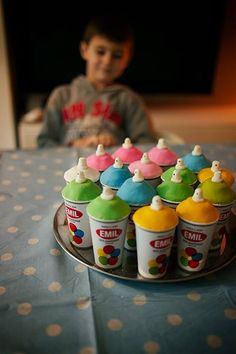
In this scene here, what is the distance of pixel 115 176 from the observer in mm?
676

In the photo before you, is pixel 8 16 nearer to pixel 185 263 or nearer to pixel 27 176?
pixel 27 176

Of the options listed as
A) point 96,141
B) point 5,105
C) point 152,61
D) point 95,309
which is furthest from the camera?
point 152,61

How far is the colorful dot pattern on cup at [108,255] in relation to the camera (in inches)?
23.1

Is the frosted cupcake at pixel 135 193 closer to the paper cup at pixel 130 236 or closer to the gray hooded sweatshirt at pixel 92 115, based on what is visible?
the paper cup at pixel 130 236

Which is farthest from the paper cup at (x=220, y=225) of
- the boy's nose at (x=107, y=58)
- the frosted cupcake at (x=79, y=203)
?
the boy's nose at (x=107, y=58)

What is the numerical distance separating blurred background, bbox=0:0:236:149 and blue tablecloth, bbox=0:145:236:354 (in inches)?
68.5

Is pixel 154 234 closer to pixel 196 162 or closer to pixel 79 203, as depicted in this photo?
pixel 79 203

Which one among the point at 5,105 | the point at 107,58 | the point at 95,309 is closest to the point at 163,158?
the point at 95,309

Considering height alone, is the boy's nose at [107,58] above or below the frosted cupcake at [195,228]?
above

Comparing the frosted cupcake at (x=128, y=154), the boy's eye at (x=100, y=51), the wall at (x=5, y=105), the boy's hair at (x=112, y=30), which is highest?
the boy's hair at (x=112, y=30)

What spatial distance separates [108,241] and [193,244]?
141 mm

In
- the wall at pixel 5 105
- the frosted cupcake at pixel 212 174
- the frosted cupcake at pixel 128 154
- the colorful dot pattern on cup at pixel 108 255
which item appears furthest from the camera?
the wall at pixel 5 105

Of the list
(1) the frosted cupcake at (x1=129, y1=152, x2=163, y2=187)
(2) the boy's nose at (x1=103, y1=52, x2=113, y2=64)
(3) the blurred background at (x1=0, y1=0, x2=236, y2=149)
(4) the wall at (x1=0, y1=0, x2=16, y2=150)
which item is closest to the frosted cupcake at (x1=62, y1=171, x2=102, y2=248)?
(1) the frosted cupcake at (x1=129, y1=152, x2=163, y2=187)

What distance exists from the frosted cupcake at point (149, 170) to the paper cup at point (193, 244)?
139mm
